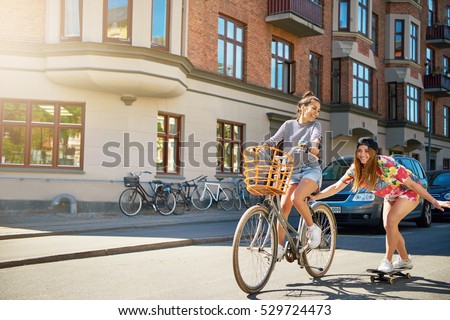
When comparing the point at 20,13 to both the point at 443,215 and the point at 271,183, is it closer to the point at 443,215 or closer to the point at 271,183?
the point at 271,183

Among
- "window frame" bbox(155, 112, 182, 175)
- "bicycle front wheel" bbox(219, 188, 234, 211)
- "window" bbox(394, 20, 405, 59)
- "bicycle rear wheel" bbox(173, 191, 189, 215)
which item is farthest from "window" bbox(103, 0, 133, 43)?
"window" bbox(394, 20, 405, 59)

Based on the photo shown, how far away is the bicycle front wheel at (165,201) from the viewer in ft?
52.2

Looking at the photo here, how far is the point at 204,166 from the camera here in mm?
18422

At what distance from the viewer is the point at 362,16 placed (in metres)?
26.8

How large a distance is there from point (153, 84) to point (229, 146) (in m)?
5.26

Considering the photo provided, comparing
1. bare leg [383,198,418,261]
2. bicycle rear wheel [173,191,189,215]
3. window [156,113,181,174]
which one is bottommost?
bicycle rear wheel [173,191,189,215]

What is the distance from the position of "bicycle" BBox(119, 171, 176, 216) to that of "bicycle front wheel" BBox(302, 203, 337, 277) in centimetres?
931

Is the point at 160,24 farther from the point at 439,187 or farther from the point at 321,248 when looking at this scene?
the point at 321,248

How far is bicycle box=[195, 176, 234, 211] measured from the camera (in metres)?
17.8

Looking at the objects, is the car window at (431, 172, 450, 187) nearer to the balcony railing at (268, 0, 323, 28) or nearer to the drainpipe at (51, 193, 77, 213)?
the balcony railing at (268, 0, 323, 28)

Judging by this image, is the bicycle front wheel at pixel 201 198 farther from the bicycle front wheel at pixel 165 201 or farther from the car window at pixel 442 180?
the car window at pixel 442 180

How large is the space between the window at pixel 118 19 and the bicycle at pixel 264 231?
11.0 metres

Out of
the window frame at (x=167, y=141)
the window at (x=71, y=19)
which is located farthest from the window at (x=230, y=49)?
the window at (x=71, y=19)

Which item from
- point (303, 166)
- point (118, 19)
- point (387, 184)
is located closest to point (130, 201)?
point (118, 19)
